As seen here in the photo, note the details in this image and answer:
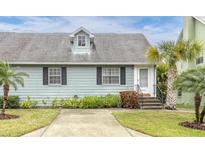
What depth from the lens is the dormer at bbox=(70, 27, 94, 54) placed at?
2008 cm

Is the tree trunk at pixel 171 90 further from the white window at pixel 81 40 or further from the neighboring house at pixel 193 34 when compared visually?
the white window at pixel 81 40

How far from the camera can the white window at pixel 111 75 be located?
19.5 m

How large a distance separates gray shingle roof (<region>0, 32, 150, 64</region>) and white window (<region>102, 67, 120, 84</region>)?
0.60 metres

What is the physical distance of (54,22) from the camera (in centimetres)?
2945

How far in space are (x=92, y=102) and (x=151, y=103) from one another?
353 cm

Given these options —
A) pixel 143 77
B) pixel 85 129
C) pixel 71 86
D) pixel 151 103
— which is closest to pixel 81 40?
pixel 71 86

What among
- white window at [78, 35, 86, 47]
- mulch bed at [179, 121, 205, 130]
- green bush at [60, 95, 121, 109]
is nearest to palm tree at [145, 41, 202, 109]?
green bush at [60, 95, 121, 109]

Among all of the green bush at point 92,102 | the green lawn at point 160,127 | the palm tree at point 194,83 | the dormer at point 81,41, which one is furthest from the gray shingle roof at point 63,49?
the palm tree at point 194,83

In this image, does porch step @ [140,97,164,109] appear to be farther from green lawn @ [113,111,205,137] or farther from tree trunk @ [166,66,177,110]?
green lawn @ [113,111,205,137]

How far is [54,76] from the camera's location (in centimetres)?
1941

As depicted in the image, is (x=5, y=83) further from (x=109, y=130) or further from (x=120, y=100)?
(x=120, y=100)

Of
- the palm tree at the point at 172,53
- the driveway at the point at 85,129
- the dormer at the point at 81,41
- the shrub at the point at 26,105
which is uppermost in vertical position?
the dormer at the point at 81,41

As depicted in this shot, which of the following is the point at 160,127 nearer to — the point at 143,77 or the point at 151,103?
the point at 151,103
